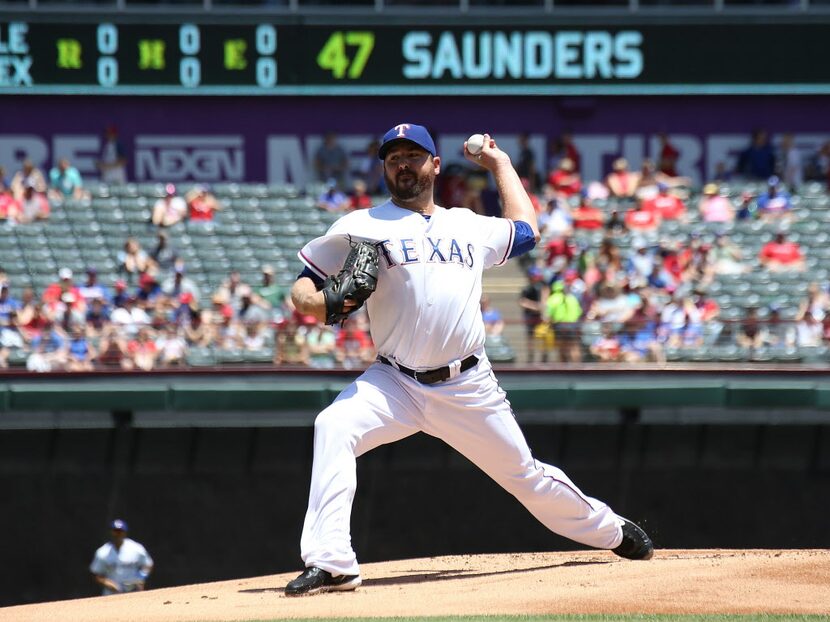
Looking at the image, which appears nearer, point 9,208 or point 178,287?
point 178,287

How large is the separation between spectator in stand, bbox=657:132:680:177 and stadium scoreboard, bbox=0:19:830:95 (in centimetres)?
67

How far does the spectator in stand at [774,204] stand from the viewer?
16.6 metres

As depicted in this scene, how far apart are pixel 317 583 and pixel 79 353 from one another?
27.6 feet

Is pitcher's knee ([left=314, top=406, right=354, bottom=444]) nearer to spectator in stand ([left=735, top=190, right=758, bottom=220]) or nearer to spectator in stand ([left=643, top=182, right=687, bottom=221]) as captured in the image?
spectator in stand ([left=643, top=182, right=687, bottom=221])

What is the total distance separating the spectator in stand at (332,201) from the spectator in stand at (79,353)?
4.08 meters

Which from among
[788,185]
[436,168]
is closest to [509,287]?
[788,185]

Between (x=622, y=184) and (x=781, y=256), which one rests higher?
(x=622, y=184)

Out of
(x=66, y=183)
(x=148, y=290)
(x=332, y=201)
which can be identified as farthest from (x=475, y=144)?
(x=66, y=183)

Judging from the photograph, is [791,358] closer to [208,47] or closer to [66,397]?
[66,397]

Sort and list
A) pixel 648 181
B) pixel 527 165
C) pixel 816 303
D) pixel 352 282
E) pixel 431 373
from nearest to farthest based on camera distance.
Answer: pixel 352 282 → pixel 431 373 → pixel 816 303 → pixel 648 181 → pixel 527 165

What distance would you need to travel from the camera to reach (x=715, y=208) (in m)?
16.6

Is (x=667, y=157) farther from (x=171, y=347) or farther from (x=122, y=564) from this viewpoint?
(x=122, y=564)

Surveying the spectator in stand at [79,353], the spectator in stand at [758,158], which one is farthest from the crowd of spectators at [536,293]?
the spectator in stand at [758,158]

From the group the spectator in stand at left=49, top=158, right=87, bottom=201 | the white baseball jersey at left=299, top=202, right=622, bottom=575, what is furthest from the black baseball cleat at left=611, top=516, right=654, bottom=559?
the spectator in stand at left=49, top=158, right=87, bottom=201
